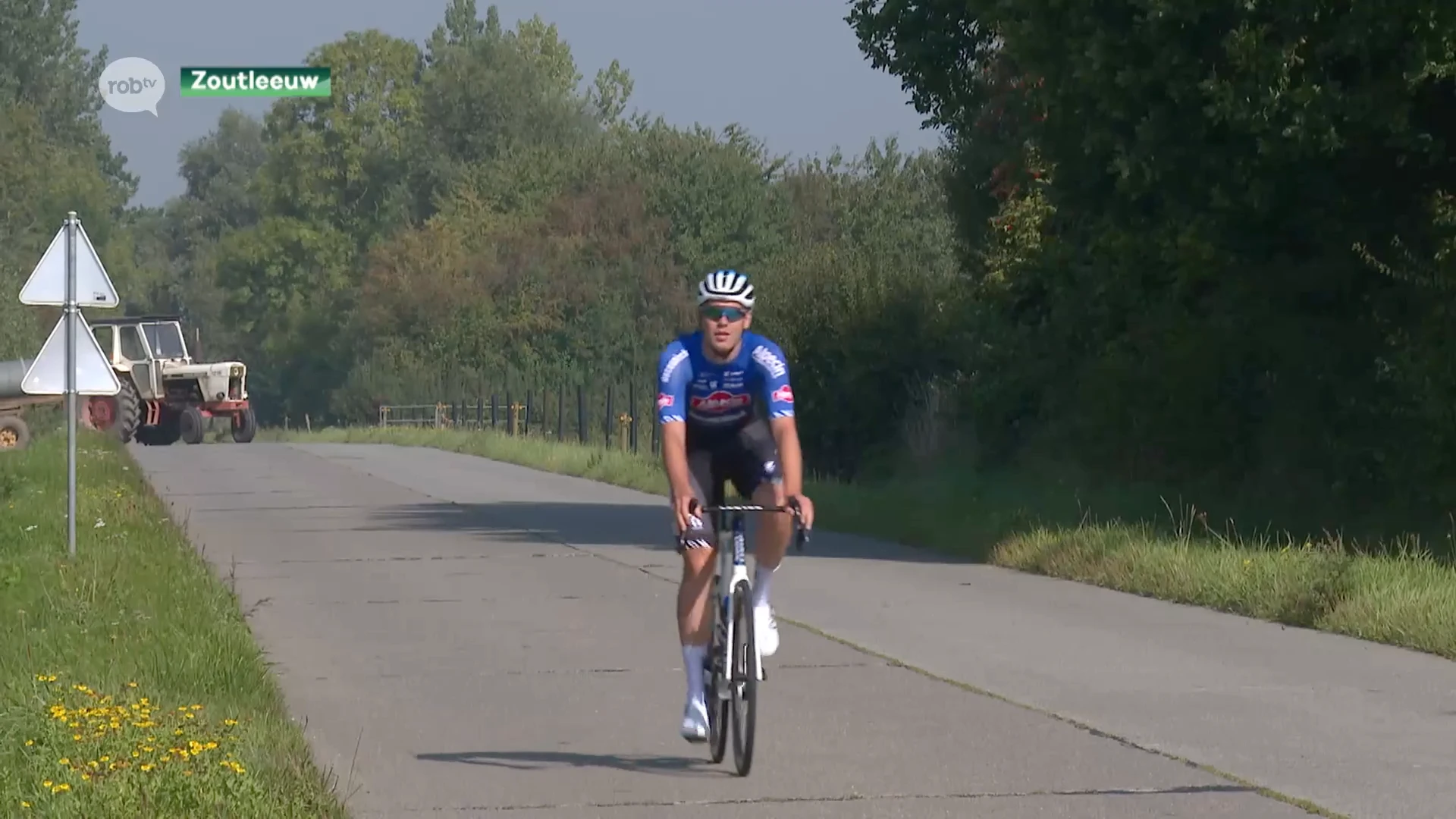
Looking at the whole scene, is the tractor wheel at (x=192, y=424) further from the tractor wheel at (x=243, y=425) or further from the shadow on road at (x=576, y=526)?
the shadow on road at (x=576, y=526)

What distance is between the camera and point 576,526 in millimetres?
23078

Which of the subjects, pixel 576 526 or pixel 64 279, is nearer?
pixel 64 279

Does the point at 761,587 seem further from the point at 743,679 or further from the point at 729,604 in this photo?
the point at 743,679

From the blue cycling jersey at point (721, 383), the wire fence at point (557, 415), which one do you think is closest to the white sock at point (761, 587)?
the blue cycling jersey at point (721, 383)

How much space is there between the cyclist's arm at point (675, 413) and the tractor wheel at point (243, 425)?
1863 inches

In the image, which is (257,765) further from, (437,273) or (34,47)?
(34,47)

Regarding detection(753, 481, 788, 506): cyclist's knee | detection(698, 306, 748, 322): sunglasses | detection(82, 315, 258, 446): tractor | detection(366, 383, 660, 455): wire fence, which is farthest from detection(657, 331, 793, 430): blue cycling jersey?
detection(82, 315, 258, 446): tractor

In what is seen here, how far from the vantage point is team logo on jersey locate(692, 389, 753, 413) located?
8672mm

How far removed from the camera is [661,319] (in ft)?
261

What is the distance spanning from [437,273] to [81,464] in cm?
5601

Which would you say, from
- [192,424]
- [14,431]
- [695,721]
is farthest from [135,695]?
[192,424]

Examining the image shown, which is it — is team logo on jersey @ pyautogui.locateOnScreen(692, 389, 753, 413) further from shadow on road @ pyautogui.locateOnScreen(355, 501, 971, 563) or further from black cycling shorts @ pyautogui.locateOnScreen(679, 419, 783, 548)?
shadow on road @ pyautogui.locateOnScreen(355, 501, 971, 563)

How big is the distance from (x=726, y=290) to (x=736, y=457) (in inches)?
28.0

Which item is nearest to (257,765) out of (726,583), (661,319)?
(726,583)
